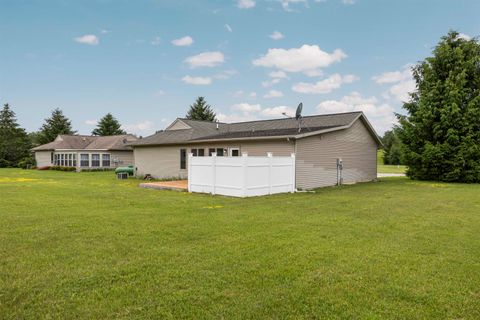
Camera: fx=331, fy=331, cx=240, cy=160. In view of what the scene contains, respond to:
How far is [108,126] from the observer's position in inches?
2240

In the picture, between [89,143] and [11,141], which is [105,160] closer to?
[89,143]

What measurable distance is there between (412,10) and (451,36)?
591 cm

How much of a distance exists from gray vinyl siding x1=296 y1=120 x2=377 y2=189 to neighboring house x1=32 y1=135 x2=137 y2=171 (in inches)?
908

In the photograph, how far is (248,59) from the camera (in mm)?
22906

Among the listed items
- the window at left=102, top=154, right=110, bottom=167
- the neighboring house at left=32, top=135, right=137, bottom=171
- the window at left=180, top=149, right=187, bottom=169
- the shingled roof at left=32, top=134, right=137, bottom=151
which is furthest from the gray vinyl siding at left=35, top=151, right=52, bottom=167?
the window at left=180, top=149, right=187, bottom=169

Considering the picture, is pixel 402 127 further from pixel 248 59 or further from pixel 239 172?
pixel 239 172

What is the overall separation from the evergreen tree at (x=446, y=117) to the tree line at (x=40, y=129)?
111 feet

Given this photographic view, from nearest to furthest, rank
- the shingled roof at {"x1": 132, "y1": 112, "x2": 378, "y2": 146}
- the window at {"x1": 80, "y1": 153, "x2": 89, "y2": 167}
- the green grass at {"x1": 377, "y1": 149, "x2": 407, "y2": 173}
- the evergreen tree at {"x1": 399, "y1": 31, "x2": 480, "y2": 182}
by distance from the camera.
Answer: the shingled roof at {"x1": 132, "y1": 112, "x2": 378, "y2": 146}, the evergreen tree at {"x1": 399, "y1": 31, "x2": 480, "y2": 182}, the window at {"x1": 80, "y1": 153, "x2": 89, "y2": 167}, the green grass at {"x1": 377, "y1": 149, "x2": 407, "y2": 173}

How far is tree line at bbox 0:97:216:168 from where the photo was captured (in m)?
42.5

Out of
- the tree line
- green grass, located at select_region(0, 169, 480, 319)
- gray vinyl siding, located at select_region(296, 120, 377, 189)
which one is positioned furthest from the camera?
the tree line

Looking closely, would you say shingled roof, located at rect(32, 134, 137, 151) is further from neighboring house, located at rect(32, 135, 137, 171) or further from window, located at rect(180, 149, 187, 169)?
window, located at rect(180, 149, 187, 169)

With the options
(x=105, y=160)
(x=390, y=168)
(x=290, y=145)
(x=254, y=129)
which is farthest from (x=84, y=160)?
(x=390, y=168)

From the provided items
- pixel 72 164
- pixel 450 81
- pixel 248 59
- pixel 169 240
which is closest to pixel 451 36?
pixel 450 81

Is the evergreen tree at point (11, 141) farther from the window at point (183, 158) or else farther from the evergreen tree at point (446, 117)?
the evergreen tree at point (446, 117)
